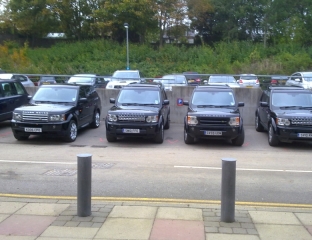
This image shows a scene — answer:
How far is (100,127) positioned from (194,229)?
12.3 metres

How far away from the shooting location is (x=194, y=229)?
603 centimetres

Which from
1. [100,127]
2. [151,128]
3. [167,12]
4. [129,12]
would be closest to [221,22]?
[167,12]

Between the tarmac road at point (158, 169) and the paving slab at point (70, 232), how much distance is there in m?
1.85

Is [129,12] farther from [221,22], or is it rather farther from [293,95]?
[293,95]

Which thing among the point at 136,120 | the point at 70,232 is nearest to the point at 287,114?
the point at 136,120

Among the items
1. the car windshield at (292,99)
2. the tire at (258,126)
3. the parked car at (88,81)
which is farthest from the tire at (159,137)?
the parked car at (88,81)

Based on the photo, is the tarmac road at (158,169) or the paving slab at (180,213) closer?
the paving slab at (180,213)

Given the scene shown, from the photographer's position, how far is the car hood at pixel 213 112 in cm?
1374

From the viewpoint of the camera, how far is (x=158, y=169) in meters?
10.2

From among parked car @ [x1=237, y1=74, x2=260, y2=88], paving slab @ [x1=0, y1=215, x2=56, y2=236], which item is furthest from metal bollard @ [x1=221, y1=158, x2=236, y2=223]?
parked car @ [x1=237, y1=74, x2=260, y2=88]

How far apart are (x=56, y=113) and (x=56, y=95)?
5.63 feet

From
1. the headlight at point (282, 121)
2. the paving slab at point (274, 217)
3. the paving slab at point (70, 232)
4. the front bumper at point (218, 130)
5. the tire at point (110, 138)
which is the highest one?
the headlight at point (282, 121)

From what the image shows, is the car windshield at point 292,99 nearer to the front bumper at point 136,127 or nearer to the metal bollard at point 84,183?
the front bumper at point 136,127

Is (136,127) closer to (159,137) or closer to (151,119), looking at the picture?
(151,119)
